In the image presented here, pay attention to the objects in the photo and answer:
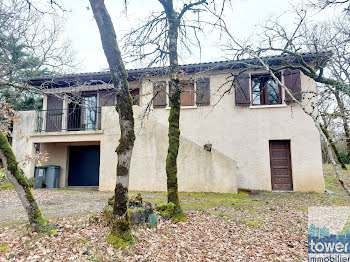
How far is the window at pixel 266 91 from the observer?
1041 cm

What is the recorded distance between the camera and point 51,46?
1672cm

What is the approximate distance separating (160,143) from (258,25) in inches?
216

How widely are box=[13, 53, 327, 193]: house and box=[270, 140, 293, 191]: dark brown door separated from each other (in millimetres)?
40

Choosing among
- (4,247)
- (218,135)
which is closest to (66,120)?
(218,135)

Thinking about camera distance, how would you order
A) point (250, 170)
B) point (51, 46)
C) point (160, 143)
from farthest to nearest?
point (51, 46), point (250, 170), point (160, 143)

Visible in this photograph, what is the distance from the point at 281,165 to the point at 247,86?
3875mm

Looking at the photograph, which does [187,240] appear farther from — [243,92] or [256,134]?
[243,92]

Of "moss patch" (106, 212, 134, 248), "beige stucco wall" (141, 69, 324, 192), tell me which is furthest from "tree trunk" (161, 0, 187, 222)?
"beige stucco wall" (141, 69, 324, 192)

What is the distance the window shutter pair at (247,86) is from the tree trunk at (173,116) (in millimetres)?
5053

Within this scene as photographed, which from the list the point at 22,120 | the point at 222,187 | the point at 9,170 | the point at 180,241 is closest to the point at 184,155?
the point at 222,187

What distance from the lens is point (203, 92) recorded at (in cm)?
1078

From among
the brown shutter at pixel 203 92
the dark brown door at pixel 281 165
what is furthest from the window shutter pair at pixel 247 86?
the dark brown door at pixel 281 165

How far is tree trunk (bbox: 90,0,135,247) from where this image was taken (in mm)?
3834

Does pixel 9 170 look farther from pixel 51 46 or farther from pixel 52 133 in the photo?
pixel 51 46
